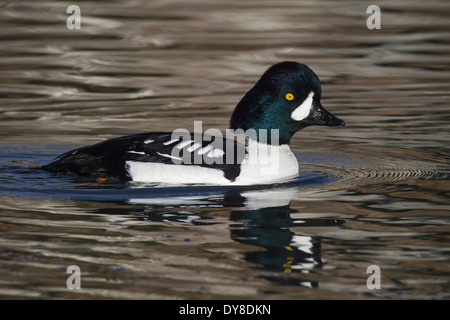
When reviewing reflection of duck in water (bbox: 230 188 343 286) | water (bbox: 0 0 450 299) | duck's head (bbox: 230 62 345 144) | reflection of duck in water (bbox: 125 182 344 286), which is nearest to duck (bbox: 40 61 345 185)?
duck's head (bbox: 230 62 345 144)

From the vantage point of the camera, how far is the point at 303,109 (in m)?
8.11

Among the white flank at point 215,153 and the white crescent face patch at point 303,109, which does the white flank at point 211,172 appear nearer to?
the white flank at point 215,153

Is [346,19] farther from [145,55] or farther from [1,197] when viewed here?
[1,197]

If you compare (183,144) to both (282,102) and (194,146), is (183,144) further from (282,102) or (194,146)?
(282,102)

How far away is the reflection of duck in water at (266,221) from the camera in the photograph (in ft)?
18.9

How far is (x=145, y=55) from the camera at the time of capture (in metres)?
15.0

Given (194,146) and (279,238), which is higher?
(194,146)

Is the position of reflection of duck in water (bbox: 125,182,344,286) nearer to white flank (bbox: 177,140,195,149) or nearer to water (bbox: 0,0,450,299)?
water (bbox: 0,0,450,299)

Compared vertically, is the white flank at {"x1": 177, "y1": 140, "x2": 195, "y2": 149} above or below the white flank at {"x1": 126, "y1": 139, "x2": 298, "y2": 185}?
above

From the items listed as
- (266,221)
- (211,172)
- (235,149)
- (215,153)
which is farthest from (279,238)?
(235,149)

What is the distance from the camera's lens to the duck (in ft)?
25.4

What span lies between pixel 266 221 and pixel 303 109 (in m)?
1.72

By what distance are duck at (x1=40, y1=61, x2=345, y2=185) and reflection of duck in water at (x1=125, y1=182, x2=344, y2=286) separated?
0.28m

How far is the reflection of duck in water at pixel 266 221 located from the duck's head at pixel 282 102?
719mm
